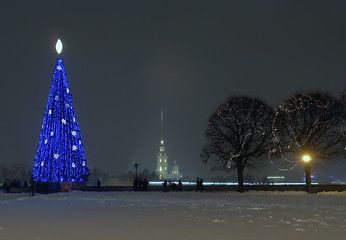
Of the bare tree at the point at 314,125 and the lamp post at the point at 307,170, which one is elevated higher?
the bare tree at the point at 314,125

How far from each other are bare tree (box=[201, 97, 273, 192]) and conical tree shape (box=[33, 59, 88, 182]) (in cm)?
1602

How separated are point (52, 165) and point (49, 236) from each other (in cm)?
4159

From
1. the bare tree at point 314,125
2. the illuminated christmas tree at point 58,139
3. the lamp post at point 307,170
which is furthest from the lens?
the illuminated christmas tree at point 58,139

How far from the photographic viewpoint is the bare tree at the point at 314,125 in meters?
48.4

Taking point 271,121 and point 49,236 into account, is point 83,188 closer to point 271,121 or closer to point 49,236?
point 271,121

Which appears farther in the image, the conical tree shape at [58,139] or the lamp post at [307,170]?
the conical tree shape at [58,139]

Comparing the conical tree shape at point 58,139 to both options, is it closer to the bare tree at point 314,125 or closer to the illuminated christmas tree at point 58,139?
the illuminated christmas tree at point 58,139

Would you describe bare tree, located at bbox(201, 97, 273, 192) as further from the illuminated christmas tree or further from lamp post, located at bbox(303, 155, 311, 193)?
the illuminated christmas tree

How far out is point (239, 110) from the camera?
52406 millimetres

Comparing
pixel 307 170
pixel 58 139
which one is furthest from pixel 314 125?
pixel 58 139

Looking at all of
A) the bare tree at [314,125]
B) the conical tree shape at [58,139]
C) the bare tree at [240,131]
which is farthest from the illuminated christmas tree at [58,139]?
the bare tree at [314,125]

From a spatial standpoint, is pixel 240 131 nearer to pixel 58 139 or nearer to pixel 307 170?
pixel 307 170

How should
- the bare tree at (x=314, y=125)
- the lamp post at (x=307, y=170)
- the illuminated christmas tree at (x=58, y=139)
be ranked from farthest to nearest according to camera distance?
the illuminated christmas tree at (x=58, y=139)
the bare tree at (x=314, y=125)
the lamp post at (x=307, y=170)

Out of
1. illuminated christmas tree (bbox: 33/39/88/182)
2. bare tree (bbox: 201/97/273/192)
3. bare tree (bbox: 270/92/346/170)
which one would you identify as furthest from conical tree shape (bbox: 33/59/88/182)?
bare tree (bbox: 270/92/346/170)
